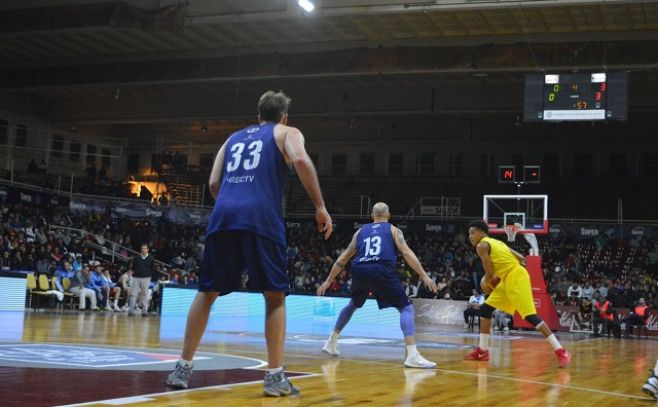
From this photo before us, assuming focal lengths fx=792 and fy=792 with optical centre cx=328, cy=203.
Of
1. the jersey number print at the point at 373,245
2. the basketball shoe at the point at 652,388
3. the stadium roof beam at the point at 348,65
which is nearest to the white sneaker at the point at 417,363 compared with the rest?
the jersey number print at the point at 373,245

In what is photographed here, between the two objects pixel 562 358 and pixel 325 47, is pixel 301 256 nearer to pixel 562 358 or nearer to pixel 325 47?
pixel 325 47

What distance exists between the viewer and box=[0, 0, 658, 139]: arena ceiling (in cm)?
2438

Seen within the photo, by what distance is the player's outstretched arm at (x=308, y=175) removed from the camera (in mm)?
4855

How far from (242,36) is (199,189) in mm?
14202

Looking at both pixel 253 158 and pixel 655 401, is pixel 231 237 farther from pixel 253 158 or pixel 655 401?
pixel 655 401

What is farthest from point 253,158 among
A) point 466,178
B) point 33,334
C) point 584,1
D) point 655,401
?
point 466,178

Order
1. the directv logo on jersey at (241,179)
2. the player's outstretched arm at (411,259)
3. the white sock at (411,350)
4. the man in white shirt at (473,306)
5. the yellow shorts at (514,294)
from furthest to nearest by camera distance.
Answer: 1. the man in white shirt at (473,306)
2. the yellow shorts at (514,294)
3. the player's outstretched arm at (411,259)
4. the white sock at (411,350)
5. the directv logo on jersey at (241,179)

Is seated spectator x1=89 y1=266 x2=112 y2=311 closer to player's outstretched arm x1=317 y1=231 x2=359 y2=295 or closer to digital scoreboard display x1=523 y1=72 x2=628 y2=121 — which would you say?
digital scoreboard display x1=523 y1=72 x2=628 y2=121

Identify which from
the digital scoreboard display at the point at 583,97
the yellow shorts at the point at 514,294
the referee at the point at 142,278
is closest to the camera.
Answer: the yellow shorts at the point at 514,294

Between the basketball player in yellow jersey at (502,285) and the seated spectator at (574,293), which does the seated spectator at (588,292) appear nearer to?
the seated spectator at (574,293)

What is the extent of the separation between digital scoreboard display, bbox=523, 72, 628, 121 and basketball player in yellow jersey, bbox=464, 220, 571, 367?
12.2 m

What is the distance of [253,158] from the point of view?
509 centimetres

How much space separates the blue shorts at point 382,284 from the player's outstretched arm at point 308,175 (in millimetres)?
3434

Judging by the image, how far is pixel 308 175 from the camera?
4934 mm
